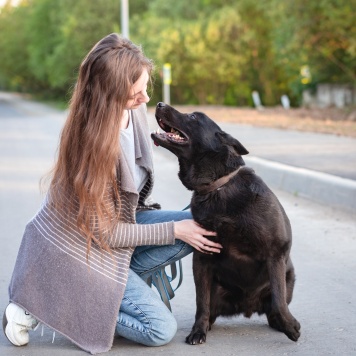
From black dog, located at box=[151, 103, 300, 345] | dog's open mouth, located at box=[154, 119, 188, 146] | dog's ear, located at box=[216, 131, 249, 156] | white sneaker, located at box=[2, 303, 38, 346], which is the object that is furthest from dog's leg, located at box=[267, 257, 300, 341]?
white sneaker, located at box=[2, 303, 38, 346]

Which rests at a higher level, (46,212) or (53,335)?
(46,212)

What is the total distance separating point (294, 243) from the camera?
311 inches

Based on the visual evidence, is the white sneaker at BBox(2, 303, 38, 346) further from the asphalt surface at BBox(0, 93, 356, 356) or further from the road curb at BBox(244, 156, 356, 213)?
the road curb at BBox(244, 156, 356, 213)

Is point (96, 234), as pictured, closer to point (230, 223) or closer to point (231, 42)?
point (230, 223)

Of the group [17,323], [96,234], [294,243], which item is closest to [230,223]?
[96,234]

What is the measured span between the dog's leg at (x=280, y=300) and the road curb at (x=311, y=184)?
4.73 m

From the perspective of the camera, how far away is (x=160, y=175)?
13453 millimetres

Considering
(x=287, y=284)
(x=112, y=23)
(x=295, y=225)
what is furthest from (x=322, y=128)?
(x=112, y=23)

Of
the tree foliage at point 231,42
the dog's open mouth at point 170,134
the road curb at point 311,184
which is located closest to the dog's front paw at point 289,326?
the dog's open mouth at point 170,134

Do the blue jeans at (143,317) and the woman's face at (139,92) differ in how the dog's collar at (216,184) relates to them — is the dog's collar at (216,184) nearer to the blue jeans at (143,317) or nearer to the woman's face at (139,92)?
the blue jeans at (143,317)

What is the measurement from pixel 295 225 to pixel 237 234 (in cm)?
416

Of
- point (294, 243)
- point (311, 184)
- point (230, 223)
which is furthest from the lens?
point (311, 184)

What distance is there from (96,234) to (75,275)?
0.25m

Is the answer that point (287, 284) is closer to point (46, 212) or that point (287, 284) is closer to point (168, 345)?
point (168, 345)
